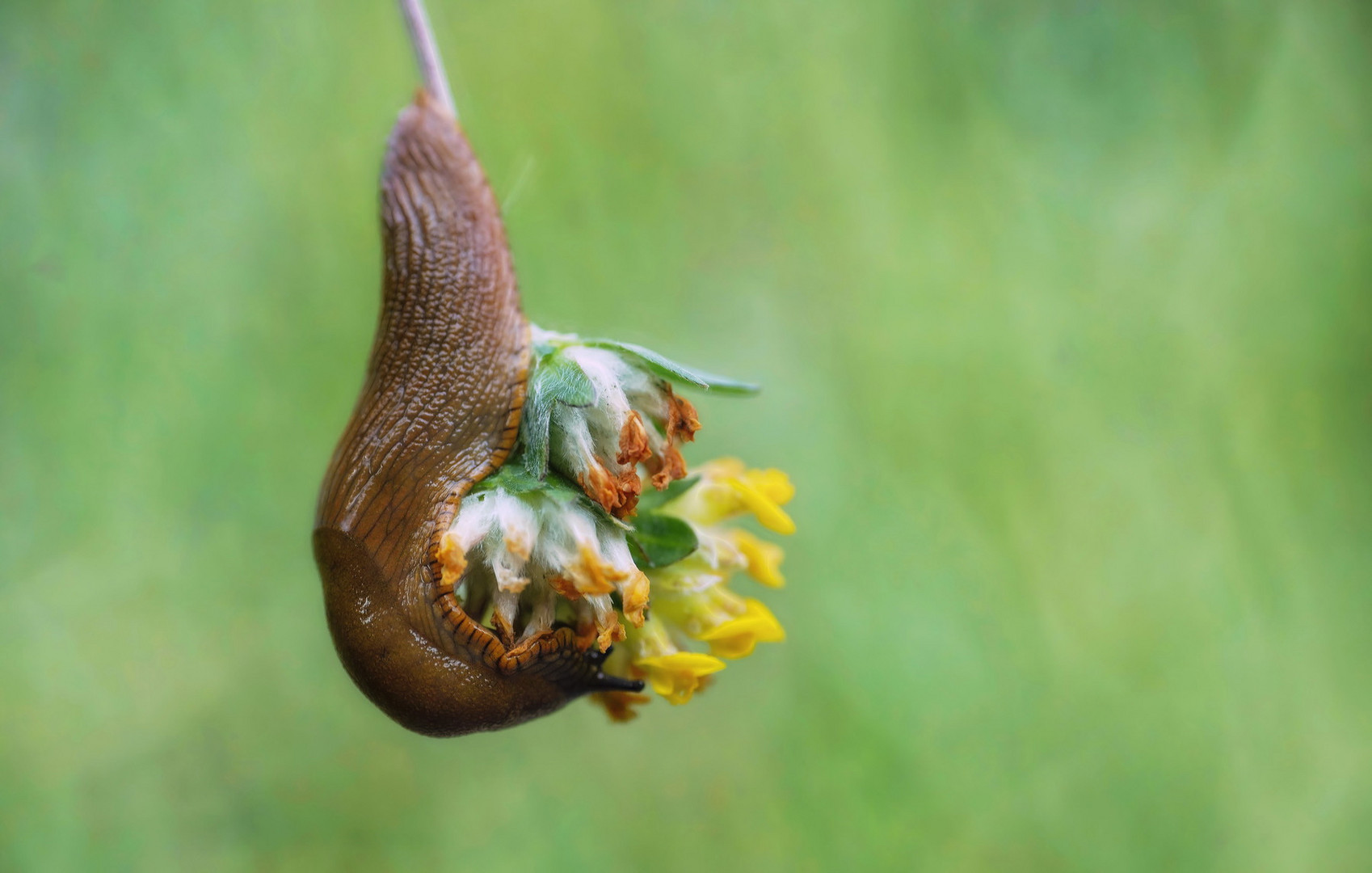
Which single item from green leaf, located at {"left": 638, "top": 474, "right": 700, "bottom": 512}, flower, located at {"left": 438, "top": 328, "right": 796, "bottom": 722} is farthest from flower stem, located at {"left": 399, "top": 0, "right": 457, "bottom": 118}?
green leaf, located at {"left": 638, "top": 474, "right": 700, "bottom": 512}

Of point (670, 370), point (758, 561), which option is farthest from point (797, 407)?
point (670, 370)

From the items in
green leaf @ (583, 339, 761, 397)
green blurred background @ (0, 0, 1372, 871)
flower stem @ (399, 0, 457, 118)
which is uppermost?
flower stem @ (399, 0, 457, 118)

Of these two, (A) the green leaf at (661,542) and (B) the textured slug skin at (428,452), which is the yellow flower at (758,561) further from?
(B) the textured slug skin at (428,452)

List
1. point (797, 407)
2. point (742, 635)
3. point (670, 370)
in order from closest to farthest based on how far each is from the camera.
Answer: point (670, 370), point (742, 635), point (797, 407)

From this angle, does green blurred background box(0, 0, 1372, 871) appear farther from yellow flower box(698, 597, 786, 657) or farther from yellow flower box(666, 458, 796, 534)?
yellow flower box(698, 597, 786, 657)

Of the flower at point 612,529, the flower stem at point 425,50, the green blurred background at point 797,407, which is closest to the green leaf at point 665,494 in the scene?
the flower at point 612,529

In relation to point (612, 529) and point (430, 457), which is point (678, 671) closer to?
point (612, 529)

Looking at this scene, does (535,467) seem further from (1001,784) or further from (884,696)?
(1001,784)
